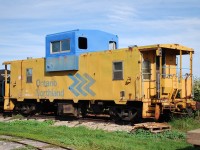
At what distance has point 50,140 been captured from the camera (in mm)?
10188

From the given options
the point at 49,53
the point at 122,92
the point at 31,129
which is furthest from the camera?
the point at 49,53

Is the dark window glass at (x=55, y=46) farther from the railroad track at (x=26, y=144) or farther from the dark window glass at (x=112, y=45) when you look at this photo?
the railroad track at (x=26, y=144)

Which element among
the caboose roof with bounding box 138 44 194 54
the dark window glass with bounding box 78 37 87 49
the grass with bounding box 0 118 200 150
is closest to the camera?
the grass with bounding box 0 118 200 150

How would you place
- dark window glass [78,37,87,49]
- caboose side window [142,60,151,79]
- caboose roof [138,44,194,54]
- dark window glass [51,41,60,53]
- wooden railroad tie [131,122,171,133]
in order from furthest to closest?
dark window glass [51,41,60,53] → dark window glass [78,37,87,49] → caboose side window [142,60,151,79] → caboose roof [138,44,194,54] → wooden railroad tie [131,122,171,133]

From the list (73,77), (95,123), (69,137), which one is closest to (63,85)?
(73,77)

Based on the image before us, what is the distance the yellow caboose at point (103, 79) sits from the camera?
44.8ft

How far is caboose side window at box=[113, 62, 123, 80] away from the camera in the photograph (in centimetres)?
1428

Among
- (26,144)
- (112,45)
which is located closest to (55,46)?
(112,45)

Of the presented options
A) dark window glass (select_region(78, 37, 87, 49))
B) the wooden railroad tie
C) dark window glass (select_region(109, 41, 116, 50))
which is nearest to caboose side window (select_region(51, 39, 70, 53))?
dark window glass (select_region(78, 37, 87, 49))

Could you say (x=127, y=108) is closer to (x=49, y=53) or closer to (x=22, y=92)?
(x=49, y=53)

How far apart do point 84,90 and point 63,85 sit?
1.44 m

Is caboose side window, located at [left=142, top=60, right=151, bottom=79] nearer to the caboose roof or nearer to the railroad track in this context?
the caboose roof

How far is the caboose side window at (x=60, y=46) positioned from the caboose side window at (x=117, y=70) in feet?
9.67

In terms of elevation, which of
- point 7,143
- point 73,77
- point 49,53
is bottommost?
point 7,143
